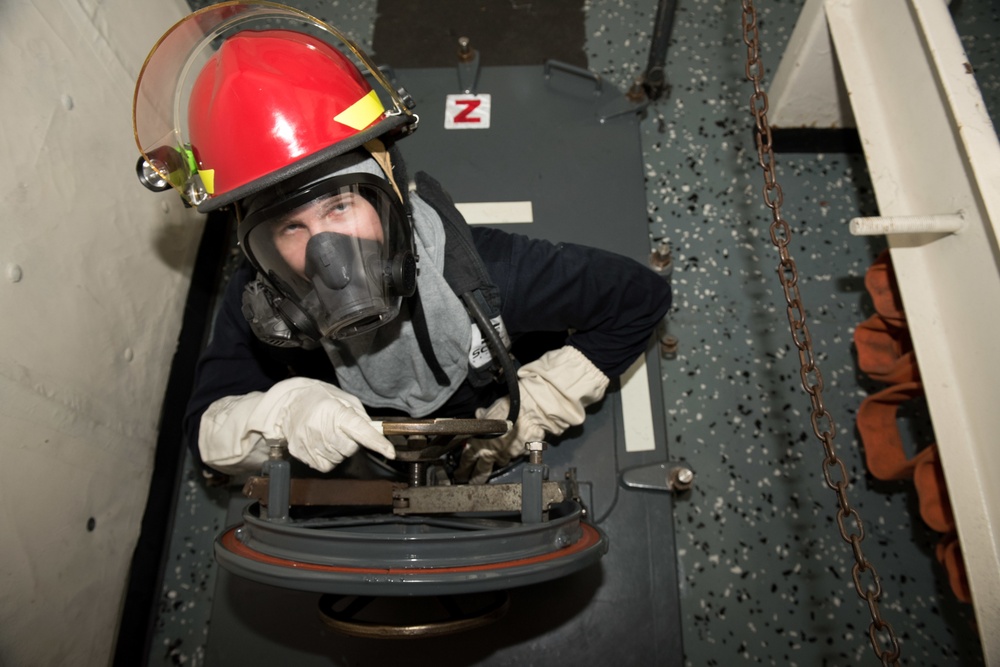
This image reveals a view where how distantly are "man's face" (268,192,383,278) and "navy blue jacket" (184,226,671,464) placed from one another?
0.24 m

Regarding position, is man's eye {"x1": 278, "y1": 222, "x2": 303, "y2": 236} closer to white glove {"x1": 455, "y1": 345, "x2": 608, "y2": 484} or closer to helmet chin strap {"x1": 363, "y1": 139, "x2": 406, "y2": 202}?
helmet chin strap {"x1": 363, "y1": 139, "x2": 406, "y2": 202}

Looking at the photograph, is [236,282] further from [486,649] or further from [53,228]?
[486,649]

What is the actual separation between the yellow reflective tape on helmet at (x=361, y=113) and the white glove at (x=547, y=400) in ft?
1.77

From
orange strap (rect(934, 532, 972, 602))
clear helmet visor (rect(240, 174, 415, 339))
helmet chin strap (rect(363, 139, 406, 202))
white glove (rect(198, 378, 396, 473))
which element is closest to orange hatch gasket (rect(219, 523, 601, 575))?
white glove (rect(198, 378, 396, 473))

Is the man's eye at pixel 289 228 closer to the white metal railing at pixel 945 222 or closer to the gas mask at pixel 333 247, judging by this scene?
the gas mask at pixel 333 247

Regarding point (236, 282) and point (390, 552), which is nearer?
point (390, 552)

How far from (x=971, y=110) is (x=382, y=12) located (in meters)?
1.58

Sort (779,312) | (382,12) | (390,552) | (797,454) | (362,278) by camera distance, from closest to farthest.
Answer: (390,552)
(362,278)
(797,454)
(779,312)
(382,12)

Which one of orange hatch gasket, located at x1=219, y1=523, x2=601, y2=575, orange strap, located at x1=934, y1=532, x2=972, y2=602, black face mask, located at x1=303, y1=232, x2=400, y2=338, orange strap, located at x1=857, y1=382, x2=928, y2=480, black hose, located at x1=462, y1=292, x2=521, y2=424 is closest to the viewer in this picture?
orange hatch gasket, located at x1=219, y1=523, x2=601, y2=575

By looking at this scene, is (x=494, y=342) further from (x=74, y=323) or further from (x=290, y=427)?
(x=74, y=323)

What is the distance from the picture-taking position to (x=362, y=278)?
3.35ft

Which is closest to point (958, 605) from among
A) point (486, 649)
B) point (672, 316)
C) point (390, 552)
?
point (672, 316)

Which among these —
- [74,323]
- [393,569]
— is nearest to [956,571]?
[393,569]

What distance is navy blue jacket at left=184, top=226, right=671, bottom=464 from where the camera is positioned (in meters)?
1.20
